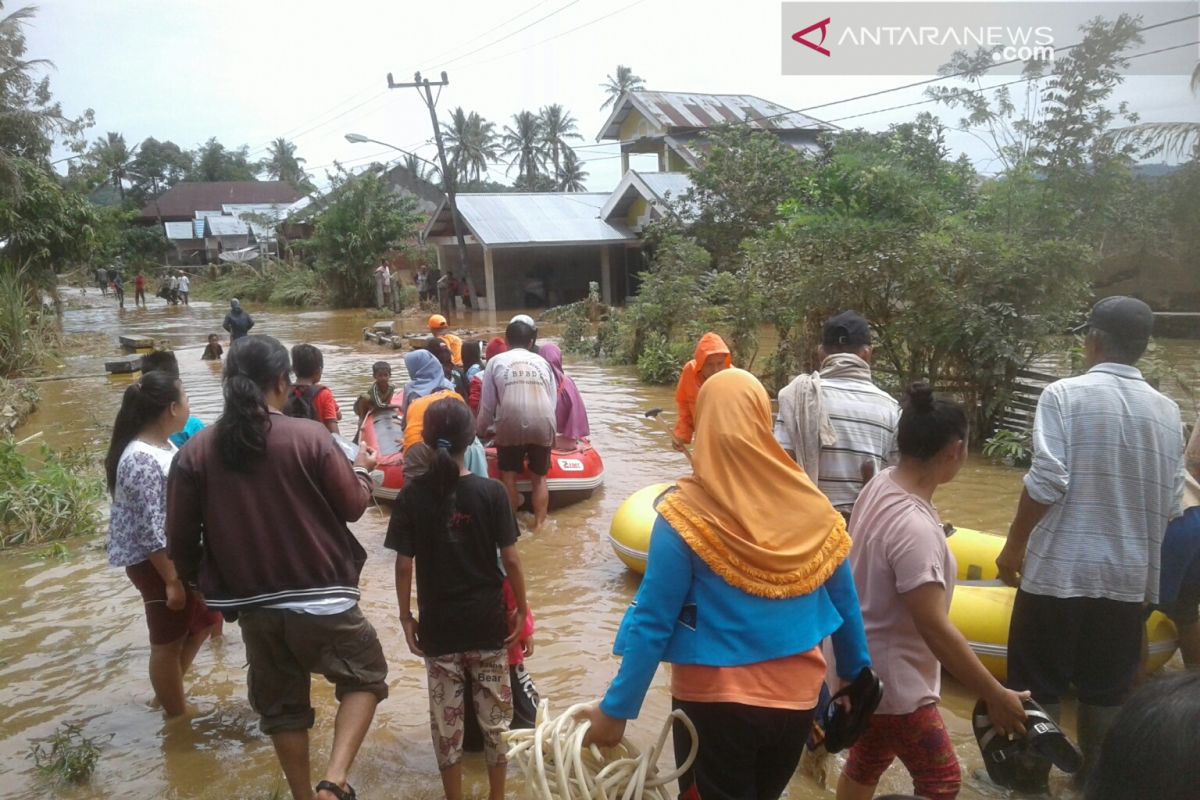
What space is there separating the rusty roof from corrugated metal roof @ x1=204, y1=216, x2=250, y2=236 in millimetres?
6681

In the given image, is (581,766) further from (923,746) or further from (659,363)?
(659,363)

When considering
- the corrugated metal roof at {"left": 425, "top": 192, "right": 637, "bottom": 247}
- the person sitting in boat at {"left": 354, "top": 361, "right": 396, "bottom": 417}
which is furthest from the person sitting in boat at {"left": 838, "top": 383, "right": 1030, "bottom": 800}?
Answer: the corrugated metal roof at {"left": 425, "top": 192, "right": 637, "bottom": 247}

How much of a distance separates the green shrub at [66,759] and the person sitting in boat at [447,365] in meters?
4.26

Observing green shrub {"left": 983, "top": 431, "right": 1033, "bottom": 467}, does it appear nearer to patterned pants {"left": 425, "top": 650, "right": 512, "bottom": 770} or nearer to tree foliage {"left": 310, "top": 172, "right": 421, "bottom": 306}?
patterned pants {"left": 425, "top": 650, "right": 512, "bottom": 770}

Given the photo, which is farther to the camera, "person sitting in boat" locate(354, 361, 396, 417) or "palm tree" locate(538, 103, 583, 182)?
"palm tree" locate(538, 103, 583, 182)

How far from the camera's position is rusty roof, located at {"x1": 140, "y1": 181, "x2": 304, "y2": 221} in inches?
2530

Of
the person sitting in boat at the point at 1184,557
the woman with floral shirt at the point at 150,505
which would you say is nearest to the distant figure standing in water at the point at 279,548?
the woman with floral shirt at the point at 150,505

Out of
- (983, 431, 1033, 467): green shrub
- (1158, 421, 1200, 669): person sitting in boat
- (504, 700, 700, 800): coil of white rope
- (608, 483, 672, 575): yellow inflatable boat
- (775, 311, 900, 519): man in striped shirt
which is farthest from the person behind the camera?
(983, 431, 1033, 467): green shrub

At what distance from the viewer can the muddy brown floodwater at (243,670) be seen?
3869mm

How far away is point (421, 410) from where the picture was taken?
17.3ft

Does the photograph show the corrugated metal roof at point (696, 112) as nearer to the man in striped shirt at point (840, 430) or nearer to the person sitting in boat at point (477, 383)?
the person sitting in boat at point (477, 383)

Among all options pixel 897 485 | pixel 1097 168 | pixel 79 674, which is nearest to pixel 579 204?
pixel 1097 168

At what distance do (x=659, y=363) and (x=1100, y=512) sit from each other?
37.9 ft

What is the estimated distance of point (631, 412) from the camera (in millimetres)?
12352
